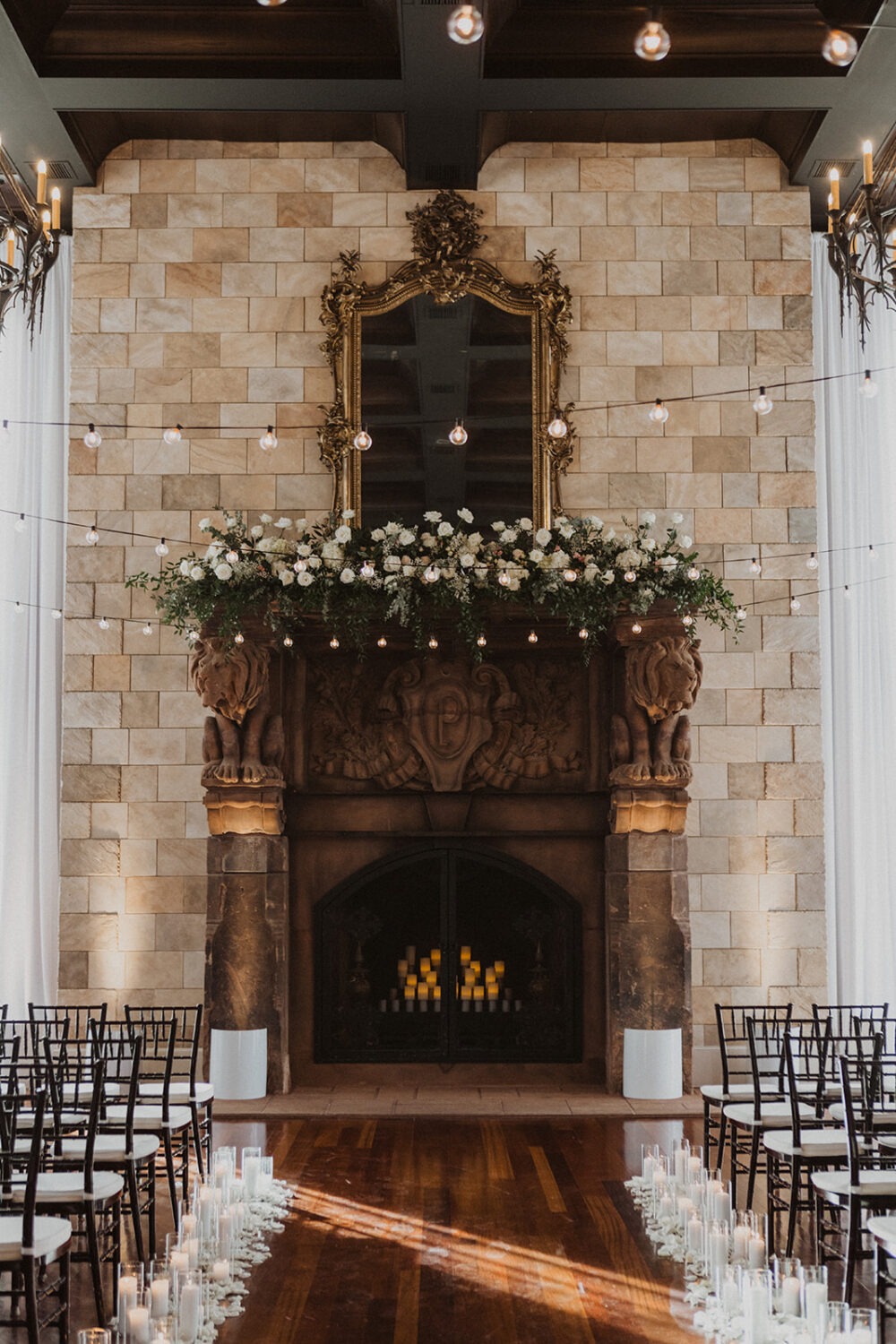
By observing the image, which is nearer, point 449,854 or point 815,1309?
point 815,1309

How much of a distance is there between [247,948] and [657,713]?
3.11 metres

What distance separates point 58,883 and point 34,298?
18.9 feet

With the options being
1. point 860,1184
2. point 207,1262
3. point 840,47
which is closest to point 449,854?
point 207,1262

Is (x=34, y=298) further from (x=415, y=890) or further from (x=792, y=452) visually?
(x=792, y=452)

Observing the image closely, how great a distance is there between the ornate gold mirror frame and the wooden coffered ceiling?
30.2 inches

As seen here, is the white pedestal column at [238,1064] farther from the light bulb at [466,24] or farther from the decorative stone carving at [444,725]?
the light bulb at [466,24]

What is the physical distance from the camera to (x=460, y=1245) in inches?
217

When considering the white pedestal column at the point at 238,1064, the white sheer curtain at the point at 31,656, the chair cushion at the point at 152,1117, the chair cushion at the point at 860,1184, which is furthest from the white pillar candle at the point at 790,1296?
the white sheer curtain at the point at 31,656

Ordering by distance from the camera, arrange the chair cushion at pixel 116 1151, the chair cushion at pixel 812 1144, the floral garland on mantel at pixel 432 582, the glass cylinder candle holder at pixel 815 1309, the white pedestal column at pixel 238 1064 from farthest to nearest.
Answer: the white pedestal column at pixel 238 1064 < the floral garland on mantel at pixel 432 582 < the chair cushion at pixel 812 1144 < the chair cushion at pixel 116 1151 < the glass cylinder candle holder at pixel 815 1309

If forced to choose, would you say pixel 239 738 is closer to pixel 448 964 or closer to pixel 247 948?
pixel 247 948

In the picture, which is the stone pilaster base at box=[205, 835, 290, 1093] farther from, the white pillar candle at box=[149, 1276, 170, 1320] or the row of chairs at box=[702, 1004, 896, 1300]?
the white pillar candle at box=[149, 1276, 170, 1320]

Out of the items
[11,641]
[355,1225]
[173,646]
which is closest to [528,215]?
[173,646]

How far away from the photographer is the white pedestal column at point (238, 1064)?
8734 mm

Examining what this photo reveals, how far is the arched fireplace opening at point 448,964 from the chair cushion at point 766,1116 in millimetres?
3109
